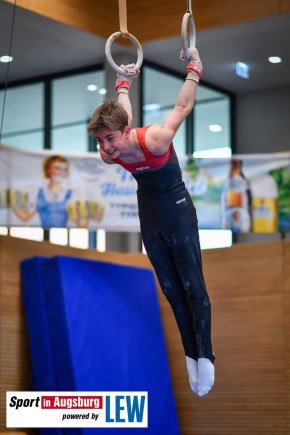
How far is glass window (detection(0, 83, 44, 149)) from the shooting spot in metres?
11.8

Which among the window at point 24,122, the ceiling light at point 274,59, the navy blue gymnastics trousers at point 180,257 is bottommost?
the navy blue gymnastics trousers at point 180,257

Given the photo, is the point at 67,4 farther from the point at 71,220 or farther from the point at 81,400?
the point at 81,400

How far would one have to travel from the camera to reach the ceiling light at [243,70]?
38.8 ft

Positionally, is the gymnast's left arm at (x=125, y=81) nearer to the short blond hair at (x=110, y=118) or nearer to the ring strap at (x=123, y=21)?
the ring strap at (x=123, y=21)

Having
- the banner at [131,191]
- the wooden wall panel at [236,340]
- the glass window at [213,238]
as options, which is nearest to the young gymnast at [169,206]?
the wooden wall panel at [236,340]

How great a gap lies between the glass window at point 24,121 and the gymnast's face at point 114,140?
6906 mm

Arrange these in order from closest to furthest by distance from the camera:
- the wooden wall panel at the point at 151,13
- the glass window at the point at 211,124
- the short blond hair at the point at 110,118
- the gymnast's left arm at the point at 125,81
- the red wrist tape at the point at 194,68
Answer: the short blond hair at the point at 110,118
the red wrist tape at the point at 194,68
the gymnast's left arm at the point at 125,81
the wooden wall panel at the point at 151,13
the glass window at the point at 211,124

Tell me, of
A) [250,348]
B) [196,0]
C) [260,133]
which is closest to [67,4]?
[196,0]

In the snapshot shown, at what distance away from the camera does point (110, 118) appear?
16.1 ft

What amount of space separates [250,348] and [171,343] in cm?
92

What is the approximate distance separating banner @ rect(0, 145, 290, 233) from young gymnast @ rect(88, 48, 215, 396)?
4.68 meters

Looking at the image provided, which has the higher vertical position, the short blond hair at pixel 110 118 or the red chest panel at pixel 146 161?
the short blond hair at pixel 110 118

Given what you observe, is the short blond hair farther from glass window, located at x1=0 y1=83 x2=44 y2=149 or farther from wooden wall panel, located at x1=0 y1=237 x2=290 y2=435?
glass window, located at x1=0 y1=83 x2=44 y2=149

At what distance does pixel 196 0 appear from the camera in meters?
10.7
